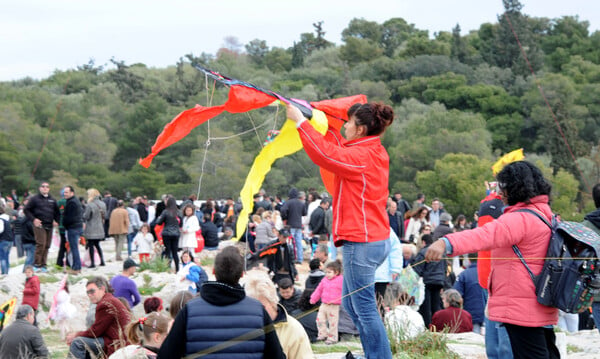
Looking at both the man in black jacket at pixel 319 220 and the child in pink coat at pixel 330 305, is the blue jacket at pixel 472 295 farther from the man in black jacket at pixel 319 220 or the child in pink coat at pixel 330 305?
the man in black jacket at pixel 319 220

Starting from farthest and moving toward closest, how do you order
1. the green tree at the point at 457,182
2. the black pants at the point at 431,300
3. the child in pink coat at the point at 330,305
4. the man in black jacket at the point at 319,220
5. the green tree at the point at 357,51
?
the green tree at the point at 357,51
the green tree at the point at 457,182
the man in black jacket at the point at 319,220
the black pants at the point at 431,300
the child in pink coat at the point at 330,305

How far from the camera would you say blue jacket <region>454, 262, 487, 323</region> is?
10.4m

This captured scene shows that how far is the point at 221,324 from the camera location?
381 cm

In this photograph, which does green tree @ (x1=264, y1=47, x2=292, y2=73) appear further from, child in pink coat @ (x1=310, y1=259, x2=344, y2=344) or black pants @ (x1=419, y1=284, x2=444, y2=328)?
child in pink coat @ (x1=310, y1=259, x2=344, y2=344)

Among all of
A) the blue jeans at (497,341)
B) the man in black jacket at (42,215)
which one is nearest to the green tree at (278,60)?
the man in black jacket at (42,215)

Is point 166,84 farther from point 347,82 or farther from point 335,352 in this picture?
point 335,352

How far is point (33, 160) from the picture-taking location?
4838 cm

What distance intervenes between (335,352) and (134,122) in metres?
50.8

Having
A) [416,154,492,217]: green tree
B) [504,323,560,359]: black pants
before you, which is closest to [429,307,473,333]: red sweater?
[504,323,560,359]: black pants

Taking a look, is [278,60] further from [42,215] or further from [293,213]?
[42,215]

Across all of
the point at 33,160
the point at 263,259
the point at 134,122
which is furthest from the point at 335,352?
the point at 134,122

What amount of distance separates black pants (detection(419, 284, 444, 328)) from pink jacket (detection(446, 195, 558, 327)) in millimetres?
6405

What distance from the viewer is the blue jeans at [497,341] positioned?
4.72 m

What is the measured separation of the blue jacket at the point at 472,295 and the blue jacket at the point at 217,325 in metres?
7.04
